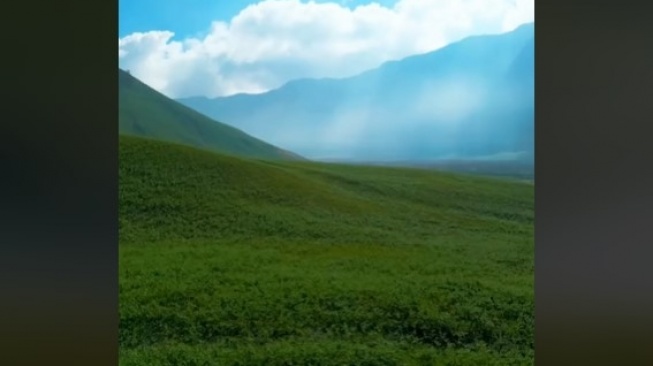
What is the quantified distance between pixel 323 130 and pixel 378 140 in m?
0.34

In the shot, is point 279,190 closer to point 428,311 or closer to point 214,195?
point 214,195

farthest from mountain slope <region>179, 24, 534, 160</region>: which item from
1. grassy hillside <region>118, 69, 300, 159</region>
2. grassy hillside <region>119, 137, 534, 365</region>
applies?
grassy hillside <region>119, 137, 534, 365</region>

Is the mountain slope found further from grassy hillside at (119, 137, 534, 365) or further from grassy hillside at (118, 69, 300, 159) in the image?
grassy hillside at (119, 137, 534, 365)

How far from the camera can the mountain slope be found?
488cm

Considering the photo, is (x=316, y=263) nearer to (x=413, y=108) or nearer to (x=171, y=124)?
(x=413, y=108)

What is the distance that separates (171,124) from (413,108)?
1471 millimetres

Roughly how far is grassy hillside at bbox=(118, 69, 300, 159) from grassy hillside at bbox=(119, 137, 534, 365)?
0.26 ft

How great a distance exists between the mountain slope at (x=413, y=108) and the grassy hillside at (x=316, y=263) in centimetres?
17

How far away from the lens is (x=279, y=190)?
5.00 m

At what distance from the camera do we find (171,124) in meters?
4.95

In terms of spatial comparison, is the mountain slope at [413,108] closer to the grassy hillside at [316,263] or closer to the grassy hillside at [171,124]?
the grassy hillside at [171,124]

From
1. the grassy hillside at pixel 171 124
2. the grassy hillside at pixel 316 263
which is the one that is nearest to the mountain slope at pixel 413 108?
the grassy hillside at pixel 171 124

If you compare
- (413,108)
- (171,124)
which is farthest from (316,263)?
(171,124)

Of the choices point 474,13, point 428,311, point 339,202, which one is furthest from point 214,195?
point 474,13
